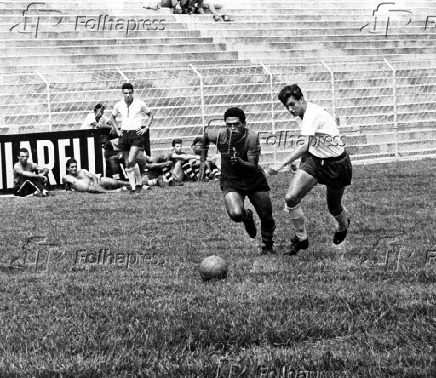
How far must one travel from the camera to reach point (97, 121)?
2012 centimetres

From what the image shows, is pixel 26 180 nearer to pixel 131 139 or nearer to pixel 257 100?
pixel 131 139

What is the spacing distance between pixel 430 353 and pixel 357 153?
19.6 m

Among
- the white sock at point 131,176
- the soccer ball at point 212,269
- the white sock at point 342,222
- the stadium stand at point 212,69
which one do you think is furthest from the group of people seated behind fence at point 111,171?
the soccer ball at point 212,269

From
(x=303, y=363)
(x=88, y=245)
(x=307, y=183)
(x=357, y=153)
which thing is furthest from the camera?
(x=357, y=153)

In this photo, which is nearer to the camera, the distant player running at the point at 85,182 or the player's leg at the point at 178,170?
the distant player running at the point at 85,182

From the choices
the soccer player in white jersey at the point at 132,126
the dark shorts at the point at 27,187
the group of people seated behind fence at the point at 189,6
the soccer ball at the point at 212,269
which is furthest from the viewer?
the group of people seated behind fence at the point at 189,6

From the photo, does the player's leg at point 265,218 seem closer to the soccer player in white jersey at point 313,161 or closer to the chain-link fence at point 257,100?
the soccer player in white jersey at point 313,161

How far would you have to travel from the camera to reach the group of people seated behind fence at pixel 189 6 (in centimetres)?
2866

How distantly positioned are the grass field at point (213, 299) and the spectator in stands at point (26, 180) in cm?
439

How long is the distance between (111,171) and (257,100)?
5.75m

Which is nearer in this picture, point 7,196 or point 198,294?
point 198,294

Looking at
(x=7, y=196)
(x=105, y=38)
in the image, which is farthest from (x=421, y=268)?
(x=105, y=38)

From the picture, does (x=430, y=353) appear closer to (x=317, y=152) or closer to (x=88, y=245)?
(x=317, y=152)

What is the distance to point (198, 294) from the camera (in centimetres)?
776
